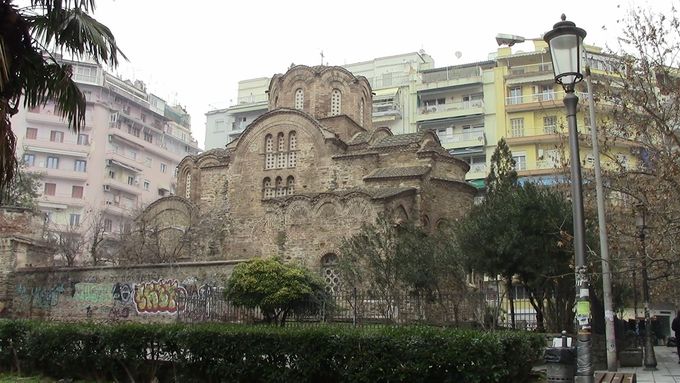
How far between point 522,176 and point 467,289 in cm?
2449

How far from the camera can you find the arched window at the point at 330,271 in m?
21.8

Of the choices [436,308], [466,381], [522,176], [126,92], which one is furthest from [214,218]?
[126,92]

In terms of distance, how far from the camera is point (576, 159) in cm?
730

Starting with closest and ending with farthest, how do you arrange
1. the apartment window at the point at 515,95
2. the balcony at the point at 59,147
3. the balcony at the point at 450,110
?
Answer: the apartment window at the point at 515,95, the balcony at the point at 450,110, the balcony at the point at 59,147

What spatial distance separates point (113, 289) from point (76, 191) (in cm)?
3292

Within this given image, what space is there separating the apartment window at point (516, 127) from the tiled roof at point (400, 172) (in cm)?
1846

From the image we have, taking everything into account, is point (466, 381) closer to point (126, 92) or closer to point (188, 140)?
point (126, 92)

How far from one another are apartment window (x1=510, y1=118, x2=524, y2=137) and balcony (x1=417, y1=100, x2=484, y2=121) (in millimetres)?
2355

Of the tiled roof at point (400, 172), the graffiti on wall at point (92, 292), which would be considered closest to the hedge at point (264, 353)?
the graffiti on wall at point (92, 292)

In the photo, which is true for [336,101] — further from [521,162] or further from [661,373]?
[661,373]

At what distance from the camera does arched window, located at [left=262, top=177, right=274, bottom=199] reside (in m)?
30.8

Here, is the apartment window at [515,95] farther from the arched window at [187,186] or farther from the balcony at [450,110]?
the arched window at [187,186]

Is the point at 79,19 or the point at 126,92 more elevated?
the point at 126,92

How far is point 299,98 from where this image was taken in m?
33.6
